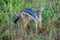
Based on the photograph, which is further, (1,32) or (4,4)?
(4,4)

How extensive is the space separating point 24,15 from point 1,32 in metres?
0.42

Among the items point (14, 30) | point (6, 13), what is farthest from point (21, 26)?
point (6, 13)

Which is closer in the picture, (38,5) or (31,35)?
(31,35)

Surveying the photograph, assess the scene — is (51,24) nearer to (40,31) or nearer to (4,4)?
(40,31)

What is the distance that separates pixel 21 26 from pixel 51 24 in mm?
476

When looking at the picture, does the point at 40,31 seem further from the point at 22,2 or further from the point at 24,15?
the point at 22,2

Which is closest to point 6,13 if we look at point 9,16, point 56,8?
point 9,16

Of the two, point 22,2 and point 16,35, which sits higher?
point 22,2

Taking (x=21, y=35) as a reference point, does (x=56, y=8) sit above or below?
above

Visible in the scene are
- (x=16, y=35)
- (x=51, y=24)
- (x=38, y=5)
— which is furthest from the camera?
(x=38, y=5)

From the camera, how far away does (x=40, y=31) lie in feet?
11.4

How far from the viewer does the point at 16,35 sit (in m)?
3.28

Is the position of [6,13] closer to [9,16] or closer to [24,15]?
[9,16]

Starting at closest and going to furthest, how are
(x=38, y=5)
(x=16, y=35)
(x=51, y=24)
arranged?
(x=16, y=35) < (x=51, y=24) < (x=38, y=5)
